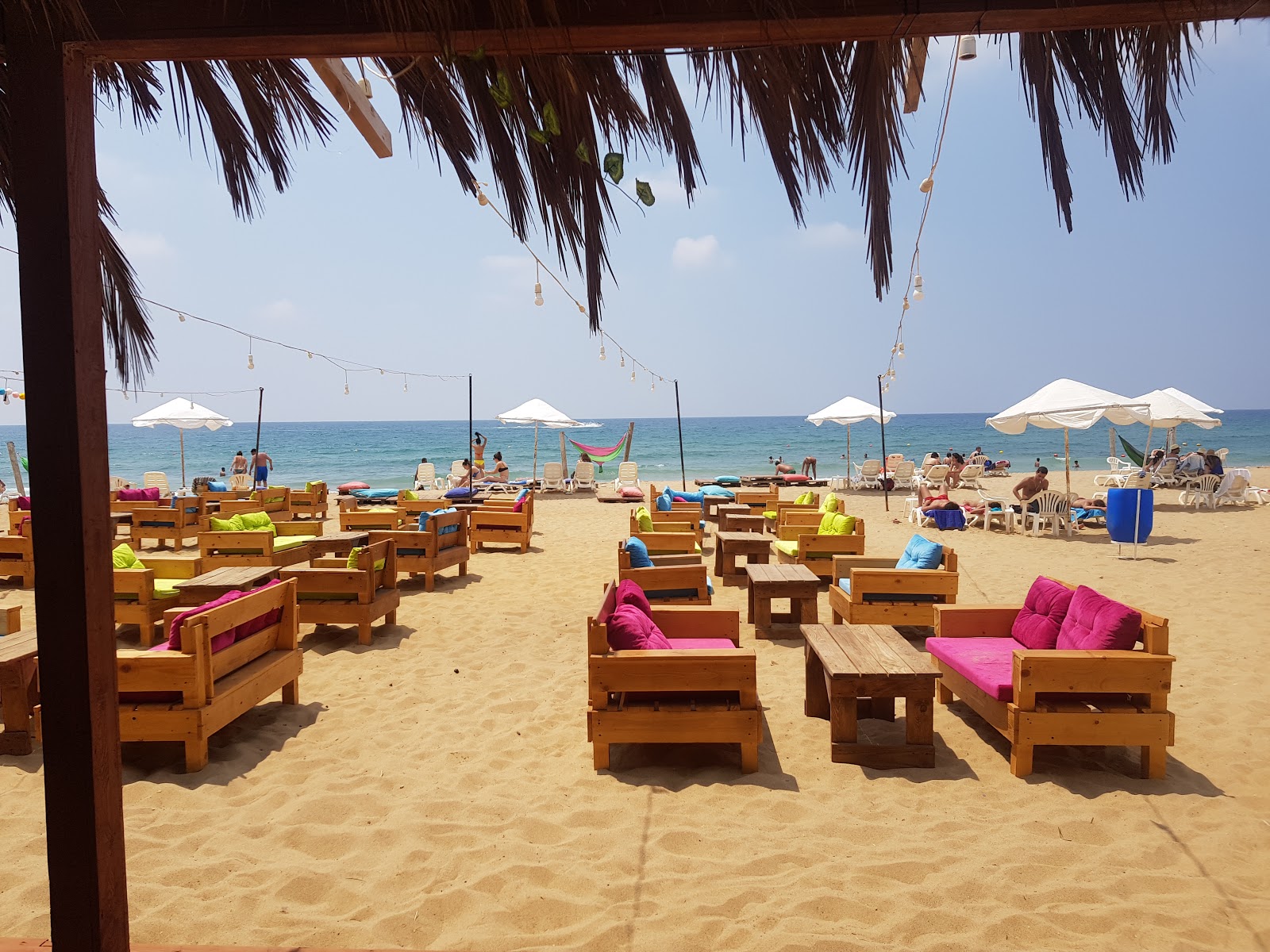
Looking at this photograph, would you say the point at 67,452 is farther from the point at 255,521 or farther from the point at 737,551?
the point at 255,521

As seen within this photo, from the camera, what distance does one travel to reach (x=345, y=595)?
5508 mm

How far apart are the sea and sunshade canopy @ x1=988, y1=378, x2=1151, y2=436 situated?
1988 centimetres

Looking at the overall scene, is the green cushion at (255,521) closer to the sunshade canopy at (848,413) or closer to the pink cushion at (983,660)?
the pink cushion at (983,660)

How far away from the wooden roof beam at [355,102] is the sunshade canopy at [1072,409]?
9.45 m

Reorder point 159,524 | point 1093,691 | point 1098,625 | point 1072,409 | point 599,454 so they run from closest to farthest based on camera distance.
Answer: point 1093,691, point 1098,625, point 159,524, point 1072,409, point 599,454

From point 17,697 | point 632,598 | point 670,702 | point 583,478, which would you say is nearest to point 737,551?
point 632,598

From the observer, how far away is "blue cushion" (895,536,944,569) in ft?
17.8

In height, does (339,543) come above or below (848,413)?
below

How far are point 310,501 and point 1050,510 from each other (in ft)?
35.6

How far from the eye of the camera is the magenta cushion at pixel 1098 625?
3.34 meters

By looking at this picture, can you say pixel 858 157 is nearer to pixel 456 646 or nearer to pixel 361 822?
pixel 361 822

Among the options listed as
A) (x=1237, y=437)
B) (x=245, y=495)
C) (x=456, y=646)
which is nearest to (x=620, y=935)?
(x=456, y=646)

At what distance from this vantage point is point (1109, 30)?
63.3 inches

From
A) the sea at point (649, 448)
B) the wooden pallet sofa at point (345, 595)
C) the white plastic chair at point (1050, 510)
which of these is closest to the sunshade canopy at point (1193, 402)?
the white plastic chair at point (1050, 510)
